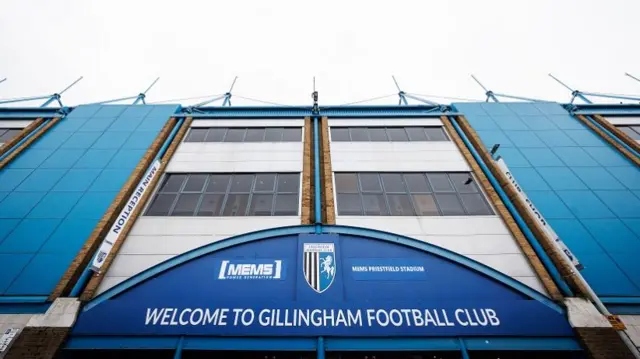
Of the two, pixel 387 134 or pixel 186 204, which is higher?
pixel 387 134

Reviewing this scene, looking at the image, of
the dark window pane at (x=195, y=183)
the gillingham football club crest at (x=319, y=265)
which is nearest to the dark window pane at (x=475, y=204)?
the gillingham football club crest at (x=319, y=265)

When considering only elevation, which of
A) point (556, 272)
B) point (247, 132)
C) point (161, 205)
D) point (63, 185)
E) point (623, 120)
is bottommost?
point (556, 272)

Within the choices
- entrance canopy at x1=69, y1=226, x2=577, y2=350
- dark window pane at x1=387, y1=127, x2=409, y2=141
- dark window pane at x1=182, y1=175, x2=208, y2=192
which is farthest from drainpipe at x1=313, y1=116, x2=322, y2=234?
dark window pane at x1=182, y1=175, x2=208, y2=192

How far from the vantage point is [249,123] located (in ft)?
48.5

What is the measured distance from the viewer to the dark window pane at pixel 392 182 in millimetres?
11461

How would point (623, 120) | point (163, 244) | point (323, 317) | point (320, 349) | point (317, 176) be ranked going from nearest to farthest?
point (320, 349) < point (323, 317) < point (163, 244) < point (317, 176) < point (623, 120)

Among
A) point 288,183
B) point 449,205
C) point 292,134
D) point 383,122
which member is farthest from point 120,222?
point 383,122

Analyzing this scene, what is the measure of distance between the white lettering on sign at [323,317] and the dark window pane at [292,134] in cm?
846

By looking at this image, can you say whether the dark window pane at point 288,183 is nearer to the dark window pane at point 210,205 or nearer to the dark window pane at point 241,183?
the dark window pane at point 241,183

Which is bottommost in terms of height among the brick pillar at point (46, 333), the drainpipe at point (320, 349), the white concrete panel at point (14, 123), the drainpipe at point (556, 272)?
the drainpipe at point (320, 349)

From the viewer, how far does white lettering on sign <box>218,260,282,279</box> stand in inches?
333

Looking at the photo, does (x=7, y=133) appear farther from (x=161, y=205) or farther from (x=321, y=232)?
(x=321, y=232)

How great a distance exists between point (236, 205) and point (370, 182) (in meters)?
5.46

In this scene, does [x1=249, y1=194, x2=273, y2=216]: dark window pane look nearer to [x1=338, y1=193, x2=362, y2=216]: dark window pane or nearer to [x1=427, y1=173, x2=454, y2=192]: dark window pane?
[x1=338, y1=193, x2=362, y2=216]: dark window pane
